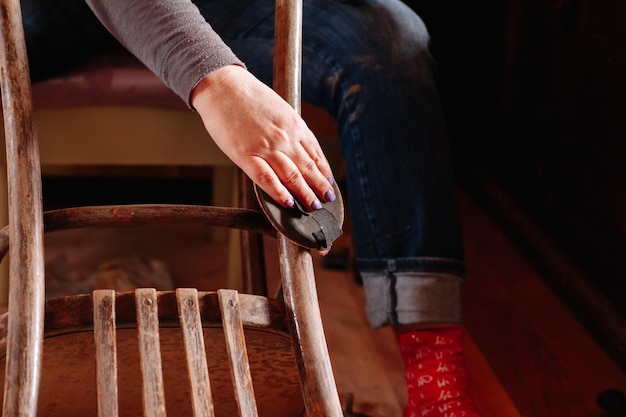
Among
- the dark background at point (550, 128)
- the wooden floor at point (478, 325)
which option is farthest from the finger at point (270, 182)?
the dark background at point (550, 128)

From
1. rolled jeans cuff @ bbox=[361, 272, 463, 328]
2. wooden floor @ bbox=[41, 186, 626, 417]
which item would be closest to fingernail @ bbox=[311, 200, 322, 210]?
rolled jeans cuff @ bbox=[361, 272, 463, 328]

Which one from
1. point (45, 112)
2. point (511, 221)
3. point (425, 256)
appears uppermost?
point (45, 112)

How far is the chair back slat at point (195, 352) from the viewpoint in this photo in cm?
57

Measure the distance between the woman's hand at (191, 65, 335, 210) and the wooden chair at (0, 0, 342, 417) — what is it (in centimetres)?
5

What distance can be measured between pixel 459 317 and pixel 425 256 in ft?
0.25

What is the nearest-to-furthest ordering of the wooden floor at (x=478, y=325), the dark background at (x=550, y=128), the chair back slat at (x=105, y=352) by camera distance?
the chair back slat at (x=105, y=352) < the wooden floor at (x=478, y=325) < the dark background at (x=550, y=128)

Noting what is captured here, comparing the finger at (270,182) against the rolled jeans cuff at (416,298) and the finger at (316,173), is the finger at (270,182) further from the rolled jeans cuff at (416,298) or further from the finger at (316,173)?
the rolled jeans cuff at (416,298)

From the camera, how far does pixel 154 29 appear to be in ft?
2.15

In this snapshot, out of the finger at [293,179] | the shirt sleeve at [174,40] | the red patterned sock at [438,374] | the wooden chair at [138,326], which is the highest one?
the shirt sleeve at [174,40]

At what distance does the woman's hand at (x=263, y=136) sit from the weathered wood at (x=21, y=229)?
15 centimetres

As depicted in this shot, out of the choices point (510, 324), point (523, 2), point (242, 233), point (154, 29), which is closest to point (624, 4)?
point (523, 2)

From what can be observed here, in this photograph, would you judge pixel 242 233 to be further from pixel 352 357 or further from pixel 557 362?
pixel 557 362

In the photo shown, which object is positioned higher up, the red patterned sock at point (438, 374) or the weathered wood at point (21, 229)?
the weathered wood at point (21, 229)

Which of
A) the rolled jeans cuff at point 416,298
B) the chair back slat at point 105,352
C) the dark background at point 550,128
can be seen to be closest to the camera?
the chair back slat at point 105,352
